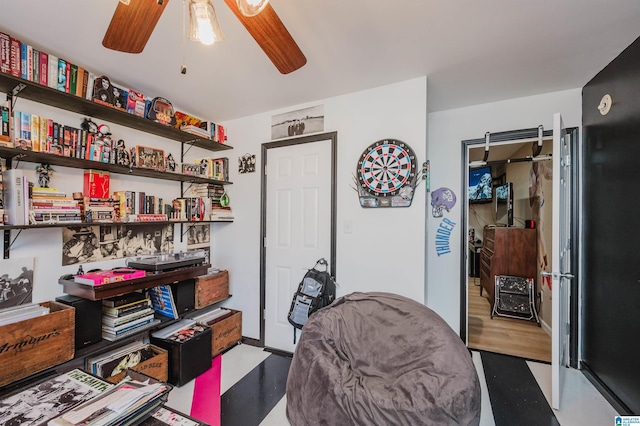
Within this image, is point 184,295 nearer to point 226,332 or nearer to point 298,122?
point 226,332

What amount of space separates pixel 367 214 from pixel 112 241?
6.99ft

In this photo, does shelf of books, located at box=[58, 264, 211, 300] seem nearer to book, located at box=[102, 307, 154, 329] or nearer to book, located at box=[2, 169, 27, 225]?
book, located at box=[102, 307, 154, 329]

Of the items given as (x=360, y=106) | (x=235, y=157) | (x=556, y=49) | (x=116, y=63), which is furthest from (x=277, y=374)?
(x=556, y=49)

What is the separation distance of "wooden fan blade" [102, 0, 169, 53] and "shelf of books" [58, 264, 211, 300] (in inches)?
58.2

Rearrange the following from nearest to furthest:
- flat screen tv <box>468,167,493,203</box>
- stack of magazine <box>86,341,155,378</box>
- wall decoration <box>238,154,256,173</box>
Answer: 1. stack of magazine <box>86,341,155,378</box>
2. wall decoration <box>238,154,256,173</box>
3. flat screen tv <box>468,167,493,203</box>

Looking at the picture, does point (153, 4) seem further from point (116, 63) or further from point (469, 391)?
point (469, 391)

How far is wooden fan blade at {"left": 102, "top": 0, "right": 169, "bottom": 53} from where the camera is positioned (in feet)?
3.44

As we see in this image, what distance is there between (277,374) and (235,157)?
220cm

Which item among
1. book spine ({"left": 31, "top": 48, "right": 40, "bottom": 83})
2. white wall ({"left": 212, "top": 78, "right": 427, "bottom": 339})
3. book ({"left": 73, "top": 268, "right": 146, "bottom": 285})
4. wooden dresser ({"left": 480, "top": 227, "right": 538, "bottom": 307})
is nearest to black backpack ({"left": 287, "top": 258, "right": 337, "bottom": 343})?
white wall ({"left": 212, "top": 78, "right": 427, "bottom": 339})

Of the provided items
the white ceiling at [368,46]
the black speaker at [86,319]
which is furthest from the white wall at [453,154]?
the black speaker at [86,319]

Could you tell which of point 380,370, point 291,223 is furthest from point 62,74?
point 380,370

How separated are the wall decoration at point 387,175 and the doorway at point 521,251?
38.3 inches

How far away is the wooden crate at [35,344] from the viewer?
4.64 feet

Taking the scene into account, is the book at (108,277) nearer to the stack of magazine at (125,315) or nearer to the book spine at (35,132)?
the stack of magazine at (125,315)
